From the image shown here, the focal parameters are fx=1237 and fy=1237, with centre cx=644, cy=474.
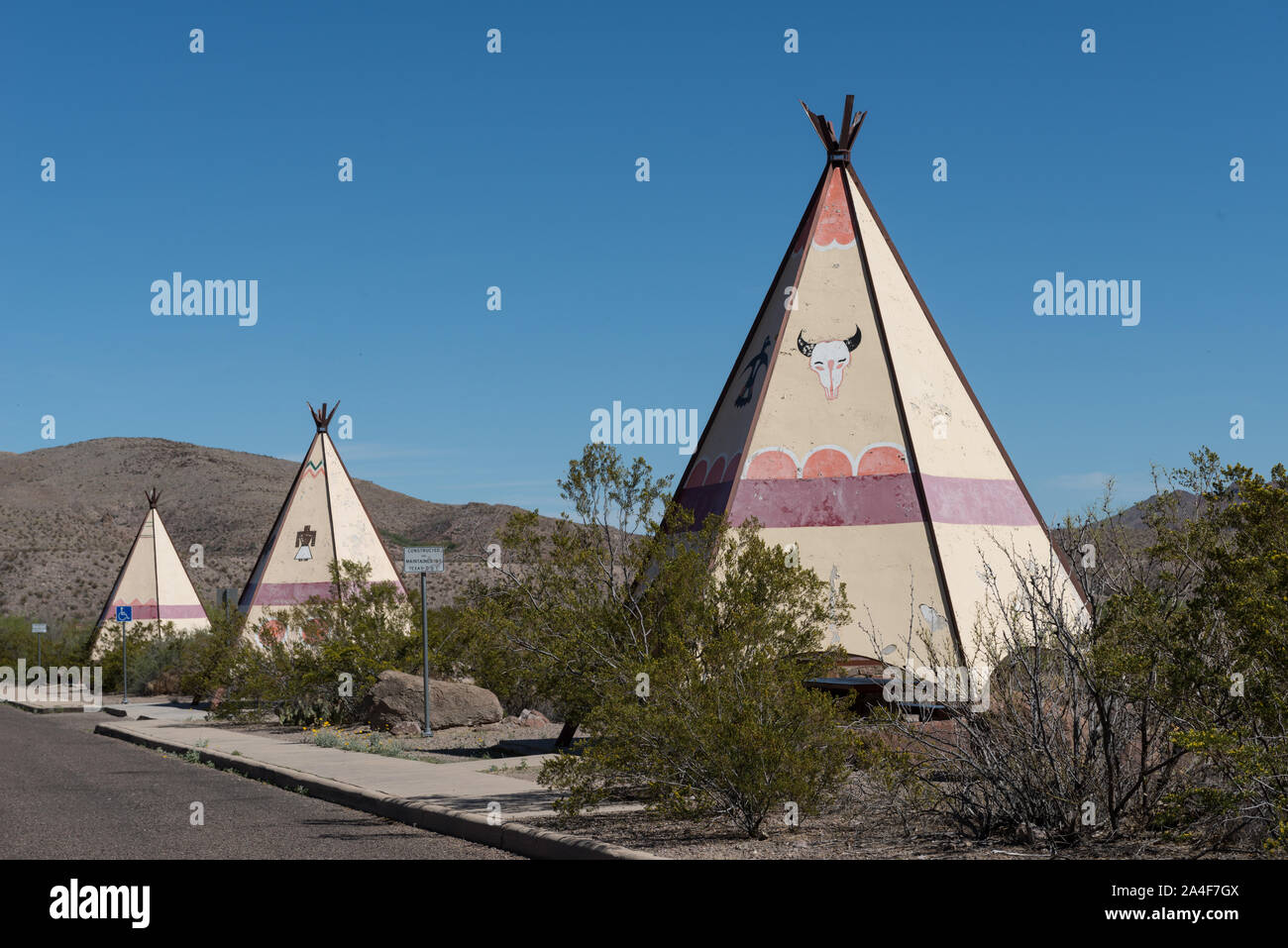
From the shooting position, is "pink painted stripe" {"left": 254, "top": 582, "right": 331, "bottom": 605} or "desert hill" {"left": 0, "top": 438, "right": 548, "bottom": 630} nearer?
"pink painted stripe" {"left": 254, "top": 582, "right": 331, "bottom": 605}

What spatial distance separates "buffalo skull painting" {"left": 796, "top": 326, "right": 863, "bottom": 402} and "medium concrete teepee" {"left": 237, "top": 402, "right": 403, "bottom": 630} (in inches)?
745

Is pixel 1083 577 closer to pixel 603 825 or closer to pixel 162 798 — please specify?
pixel 603 825

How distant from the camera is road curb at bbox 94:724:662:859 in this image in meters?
9.10

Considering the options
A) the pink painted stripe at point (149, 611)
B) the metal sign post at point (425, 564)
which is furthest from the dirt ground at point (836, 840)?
the pink painted stripe at point (149, 611)

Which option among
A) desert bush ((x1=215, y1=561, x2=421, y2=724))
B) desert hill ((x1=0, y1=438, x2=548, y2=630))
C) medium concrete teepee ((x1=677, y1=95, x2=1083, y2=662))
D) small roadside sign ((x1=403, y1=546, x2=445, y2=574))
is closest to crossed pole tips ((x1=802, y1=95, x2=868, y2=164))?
medium concrete teepee ((x1=677, y1=95, x2=1083, y2=662))

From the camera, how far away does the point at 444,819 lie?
11.0m

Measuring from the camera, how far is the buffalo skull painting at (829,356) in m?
16.5

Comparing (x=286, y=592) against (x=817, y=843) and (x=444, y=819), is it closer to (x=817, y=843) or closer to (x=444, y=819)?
(x=444, y=819)

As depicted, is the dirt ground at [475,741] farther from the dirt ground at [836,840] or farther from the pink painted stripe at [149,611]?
the pink painted stripe at [149,611]

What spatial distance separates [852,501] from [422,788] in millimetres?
6341

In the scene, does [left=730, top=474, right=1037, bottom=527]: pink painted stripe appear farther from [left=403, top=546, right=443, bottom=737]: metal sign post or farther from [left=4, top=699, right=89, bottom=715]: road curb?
[left=4, top=699, right=89, bottom=715]: road curb

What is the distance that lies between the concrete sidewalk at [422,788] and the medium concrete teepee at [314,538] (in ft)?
39.3

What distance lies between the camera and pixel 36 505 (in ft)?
382
